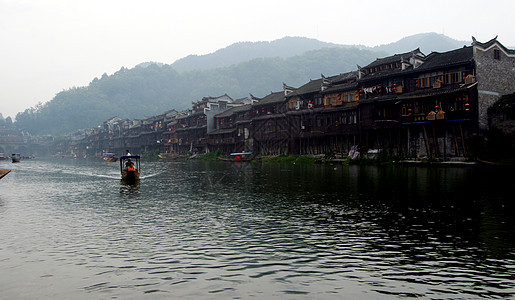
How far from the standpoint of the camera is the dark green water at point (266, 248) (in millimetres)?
8359

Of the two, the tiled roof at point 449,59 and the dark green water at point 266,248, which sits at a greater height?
the tiled roof at point 449,59

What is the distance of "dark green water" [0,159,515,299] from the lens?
8.36 meters

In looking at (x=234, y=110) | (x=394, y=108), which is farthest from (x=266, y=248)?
(x=234, y=110)

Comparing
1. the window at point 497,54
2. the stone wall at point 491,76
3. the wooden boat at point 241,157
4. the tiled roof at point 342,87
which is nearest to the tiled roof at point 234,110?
the wooden boat at point 241,157

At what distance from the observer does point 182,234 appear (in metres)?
13.5

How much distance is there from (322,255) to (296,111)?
55.9 m

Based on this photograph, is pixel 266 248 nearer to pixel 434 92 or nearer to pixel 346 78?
pixel 434 92

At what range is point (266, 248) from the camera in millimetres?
11406

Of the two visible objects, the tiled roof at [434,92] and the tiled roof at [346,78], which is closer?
the tiled roof at [434,92]

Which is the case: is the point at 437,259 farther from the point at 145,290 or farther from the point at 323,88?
the point at 323,88

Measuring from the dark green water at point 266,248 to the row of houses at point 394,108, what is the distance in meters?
24.6

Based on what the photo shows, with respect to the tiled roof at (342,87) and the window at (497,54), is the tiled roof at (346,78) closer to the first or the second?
the tiled roof at (342,87)

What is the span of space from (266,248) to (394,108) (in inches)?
1702

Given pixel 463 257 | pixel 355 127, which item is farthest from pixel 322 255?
pixel 355 127
